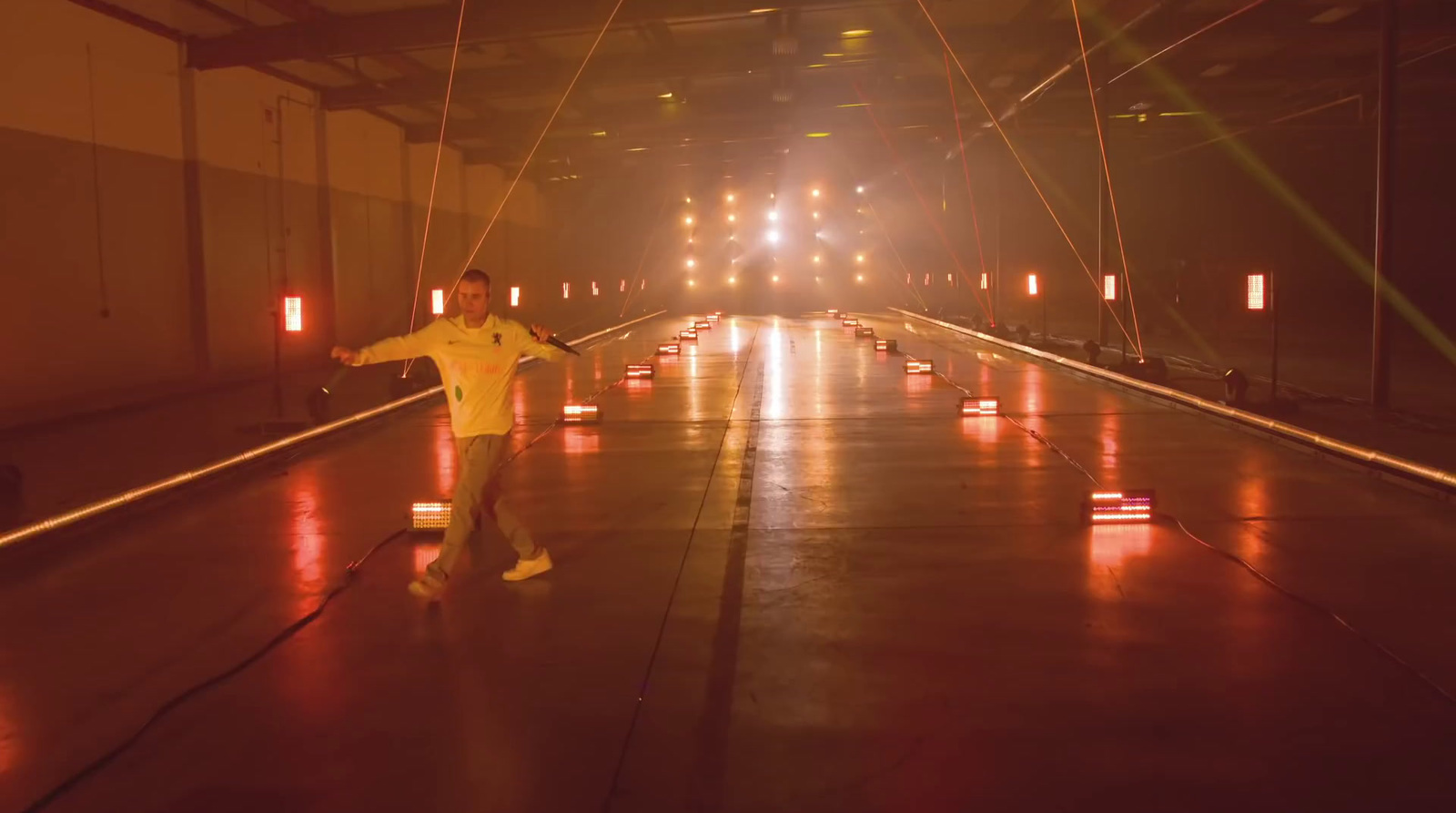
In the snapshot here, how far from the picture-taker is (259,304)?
24375 mm

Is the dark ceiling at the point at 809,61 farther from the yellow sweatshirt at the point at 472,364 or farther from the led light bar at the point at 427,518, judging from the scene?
the yellow sweatshirt at the point at 472,364

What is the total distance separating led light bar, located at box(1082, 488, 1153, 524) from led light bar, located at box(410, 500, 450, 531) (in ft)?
15.9

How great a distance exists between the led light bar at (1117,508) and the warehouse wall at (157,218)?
1404 cm

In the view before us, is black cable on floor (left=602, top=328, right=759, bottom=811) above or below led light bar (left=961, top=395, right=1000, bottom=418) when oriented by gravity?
below

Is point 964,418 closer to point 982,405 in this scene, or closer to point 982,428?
point 982,405

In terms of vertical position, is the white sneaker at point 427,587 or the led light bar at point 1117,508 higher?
the led light bar at point 1117,508

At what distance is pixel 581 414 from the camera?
54.7 ft

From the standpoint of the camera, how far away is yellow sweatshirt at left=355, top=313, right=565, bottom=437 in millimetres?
7508

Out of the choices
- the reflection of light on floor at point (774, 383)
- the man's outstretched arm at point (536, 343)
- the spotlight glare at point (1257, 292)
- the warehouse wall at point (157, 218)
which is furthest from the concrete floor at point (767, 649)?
the warehouse wall at point (157, 218)

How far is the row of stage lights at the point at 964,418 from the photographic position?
31.0 ft

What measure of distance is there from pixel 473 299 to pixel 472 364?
1.33 ft

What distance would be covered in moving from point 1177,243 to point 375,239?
1214 inches

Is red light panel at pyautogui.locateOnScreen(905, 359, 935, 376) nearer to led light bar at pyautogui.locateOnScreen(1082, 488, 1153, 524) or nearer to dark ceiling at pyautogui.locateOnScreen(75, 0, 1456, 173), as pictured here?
dark ceiling at pyautogui.locateOnScreen(75, 0, 1456, 173)

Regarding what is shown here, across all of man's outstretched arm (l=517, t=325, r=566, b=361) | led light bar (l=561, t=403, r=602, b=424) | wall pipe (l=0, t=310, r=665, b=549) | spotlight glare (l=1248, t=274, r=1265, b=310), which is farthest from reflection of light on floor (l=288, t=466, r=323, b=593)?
spotlight glare (l=1248, t=274, r=1265, b=310)
